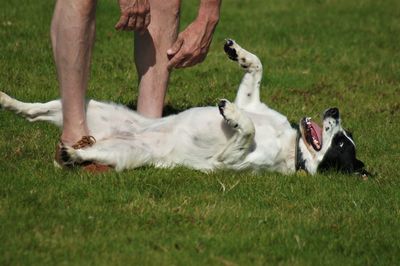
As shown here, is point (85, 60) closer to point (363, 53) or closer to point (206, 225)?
point (206, 225)

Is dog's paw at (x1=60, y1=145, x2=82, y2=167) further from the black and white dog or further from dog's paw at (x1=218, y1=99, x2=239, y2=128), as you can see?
dog's paw at (x1=218, y1=99, x2=239, y2=128)

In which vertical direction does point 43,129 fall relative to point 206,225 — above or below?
below

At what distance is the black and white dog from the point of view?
6473mm

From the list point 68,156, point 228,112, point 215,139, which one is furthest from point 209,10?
point 68,156

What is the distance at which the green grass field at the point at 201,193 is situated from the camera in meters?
4.95

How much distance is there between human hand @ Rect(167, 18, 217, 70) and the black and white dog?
40 centimetres

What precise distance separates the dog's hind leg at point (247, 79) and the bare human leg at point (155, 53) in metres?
0.49

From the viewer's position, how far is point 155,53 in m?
7.19

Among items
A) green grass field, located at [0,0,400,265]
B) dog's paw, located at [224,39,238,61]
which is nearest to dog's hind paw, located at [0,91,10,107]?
green grass field, located at [0,0,400,265]

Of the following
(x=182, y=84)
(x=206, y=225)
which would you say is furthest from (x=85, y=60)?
(x=182, y=84)

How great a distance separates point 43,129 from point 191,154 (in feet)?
4.44

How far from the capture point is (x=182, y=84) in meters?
9.26

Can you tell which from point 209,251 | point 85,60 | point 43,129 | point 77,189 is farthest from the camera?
point 43,129

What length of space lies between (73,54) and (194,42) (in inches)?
39.4
